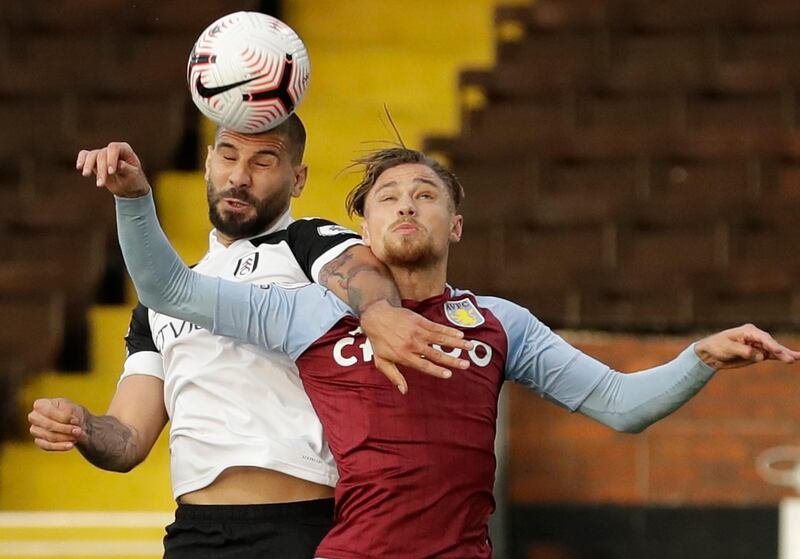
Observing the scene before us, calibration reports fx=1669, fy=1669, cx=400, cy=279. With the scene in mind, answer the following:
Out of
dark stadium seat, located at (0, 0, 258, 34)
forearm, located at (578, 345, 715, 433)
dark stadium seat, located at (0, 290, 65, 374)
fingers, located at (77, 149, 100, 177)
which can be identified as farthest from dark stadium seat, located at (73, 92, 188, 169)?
fingers, located at (77, 149, 100, 177)

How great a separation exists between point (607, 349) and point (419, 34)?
3.51 meters

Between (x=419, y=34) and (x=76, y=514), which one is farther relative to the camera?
(x=419, y=34)

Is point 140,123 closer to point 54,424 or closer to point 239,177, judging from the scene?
point 239,177

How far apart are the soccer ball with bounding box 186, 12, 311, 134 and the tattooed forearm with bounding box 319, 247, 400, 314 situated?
0.42 meters

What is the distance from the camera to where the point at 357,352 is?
11.4 ft

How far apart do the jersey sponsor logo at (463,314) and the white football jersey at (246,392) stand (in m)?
0.25

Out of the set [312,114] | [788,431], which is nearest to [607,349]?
[788,431]

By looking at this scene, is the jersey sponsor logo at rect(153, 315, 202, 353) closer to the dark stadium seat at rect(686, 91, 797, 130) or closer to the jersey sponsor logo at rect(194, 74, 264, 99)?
the jersey sponsor logo at rect(194, 74, 264, 99)

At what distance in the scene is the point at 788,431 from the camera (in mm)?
7129

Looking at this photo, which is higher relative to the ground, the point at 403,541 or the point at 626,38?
the point at 626,38

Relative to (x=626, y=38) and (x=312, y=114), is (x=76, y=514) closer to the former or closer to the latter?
(x=312, y=114)

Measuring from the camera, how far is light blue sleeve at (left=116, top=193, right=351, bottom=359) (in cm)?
333

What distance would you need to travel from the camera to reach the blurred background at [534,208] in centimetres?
714

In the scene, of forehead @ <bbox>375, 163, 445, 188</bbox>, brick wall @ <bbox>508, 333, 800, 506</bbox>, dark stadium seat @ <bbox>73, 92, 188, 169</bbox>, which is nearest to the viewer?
forehead @ <bbox>375, 163, 445, 188</bbox>
